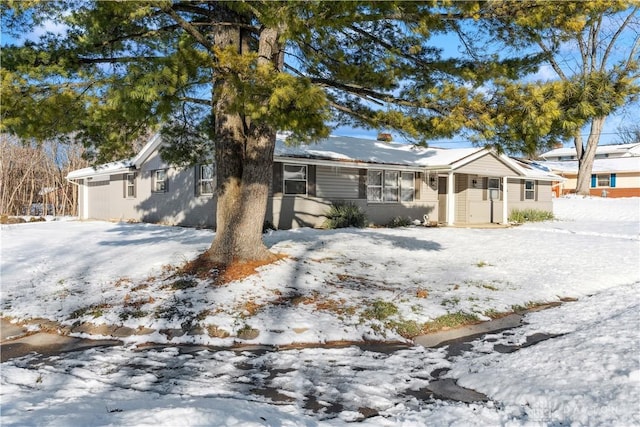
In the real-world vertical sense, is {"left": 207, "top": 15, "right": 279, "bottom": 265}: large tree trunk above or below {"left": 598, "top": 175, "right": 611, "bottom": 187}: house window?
below

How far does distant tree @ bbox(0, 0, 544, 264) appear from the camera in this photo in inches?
253

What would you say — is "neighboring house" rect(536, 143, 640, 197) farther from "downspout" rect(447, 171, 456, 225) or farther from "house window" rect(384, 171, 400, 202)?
"house window" rect(384, 171, 400, 202)

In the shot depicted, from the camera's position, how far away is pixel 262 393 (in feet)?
14.4

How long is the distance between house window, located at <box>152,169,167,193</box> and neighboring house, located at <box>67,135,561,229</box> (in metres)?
0.05

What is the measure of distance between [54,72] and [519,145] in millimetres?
7402

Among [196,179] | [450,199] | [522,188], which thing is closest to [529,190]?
[522,188]

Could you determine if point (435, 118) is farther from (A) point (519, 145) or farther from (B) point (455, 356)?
(B) point (455, 356)

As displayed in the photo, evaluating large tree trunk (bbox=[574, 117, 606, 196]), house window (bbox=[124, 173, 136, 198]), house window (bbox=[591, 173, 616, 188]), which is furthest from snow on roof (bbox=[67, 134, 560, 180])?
house window (bbox=[591, 173, 616, 188])

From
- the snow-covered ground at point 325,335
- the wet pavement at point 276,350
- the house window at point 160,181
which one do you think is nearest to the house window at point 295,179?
the snow-covered ground at point 325,335

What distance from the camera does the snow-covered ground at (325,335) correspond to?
3.83 metres

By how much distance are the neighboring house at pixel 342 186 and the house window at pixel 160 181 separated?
46mm

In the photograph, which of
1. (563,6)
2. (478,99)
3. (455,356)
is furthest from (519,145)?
(455,356)

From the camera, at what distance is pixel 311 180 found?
17.7 metres

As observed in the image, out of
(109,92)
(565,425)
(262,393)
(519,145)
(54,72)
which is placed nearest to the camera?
(565,425)
